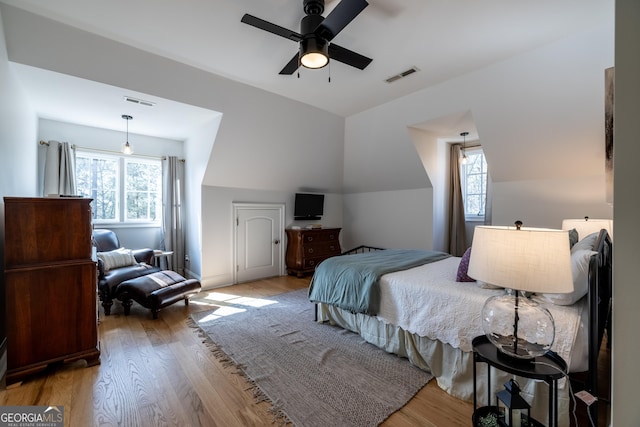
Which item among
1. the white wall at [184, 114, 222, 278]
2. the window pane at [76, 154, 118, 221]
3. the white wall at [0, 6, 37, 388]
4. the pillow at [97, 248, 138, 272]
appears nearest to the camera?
the white wall at [0, 6, 37, 388]

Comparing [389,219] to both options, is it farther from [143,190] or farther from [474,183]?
[143,190]

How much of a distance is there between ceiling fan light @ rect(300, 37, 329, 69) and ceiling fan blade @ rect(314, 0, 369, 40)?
0.05 meters

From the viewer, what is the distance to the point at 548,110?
3.09m

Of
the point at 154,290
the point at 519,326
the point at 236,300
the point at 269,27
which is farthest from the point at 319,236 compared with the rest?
the point at 519,326

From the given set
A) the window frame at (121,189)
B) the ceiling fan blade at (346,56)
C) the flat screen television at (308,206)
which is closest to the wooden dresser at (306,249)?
the flat screen television at (308,206)

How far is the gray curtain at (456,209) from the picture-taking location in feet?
16.8

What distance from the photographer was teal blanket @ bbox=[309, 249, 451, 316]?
2494mm

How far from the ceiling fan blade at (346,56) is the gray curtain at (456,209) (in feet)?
10.9

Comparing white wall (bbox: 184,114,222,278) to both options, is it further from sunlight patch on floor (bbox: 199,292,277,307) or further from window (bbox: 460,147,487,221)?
window (bbox: 460,147,487,221)

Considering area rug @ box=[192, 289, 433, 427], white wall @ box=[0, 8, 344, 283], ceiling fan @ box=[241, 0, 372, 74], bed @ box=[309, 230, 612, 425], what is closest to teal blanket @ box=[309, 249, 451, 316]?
bed @ box=[309, 230, 612, 425]

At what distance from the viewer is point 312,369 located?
7.22 ft

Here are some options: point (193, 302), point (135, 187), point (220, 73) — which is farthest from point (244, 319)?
point (135, 187)

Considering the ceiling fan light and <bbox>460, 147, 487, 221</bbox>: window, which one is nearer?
the ceiling fan light

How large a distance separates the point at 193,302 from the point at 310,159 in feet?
9.93
